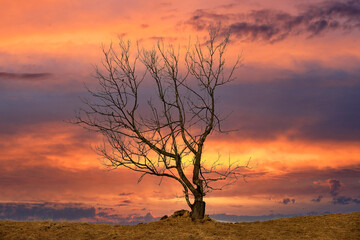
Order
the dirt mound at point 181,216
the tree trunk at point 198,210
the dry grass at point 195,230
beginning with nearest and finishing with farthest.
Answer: the dry grass at point 195,230 → the tree trunk at point 198,210 → the dirt mound at point 181,216

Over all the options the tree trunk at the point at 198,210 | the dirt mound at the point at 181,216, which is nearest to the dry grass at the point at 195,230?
the dirt mound at the point at 181,216

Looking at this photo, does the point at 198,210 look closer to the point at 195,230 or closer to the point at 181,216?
the point at 181,216

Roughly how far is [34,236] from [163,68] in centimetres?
909

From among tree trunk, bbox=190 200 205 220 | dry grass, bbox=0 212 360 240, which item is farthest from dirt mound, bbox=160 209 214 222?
tree trunk, bbox=190 200 205 220

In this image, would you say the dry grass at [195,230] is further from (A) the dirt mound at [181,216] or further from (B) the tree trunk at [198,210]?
(B) the tree trunk at [198,210]

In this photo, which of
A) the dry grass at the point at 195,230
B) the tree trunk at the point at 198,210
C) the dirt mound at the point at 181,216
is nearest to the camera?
the dry grass at the point at 195,230

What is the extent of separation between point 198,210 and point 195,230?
1.89m

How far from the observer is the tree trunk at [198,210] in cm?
1844

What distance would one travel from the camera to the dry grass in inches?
648

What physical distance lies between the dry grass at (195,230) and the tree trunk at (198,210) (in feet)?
1.01

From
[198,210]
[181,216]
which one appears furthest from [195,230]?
[181,216]

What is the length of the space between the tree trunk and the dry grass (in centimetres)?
31

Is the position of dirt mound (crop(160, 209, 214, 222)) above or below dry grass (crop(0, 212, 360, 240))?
above

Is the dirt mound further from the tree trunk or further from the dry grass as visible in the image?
the tree trunk
